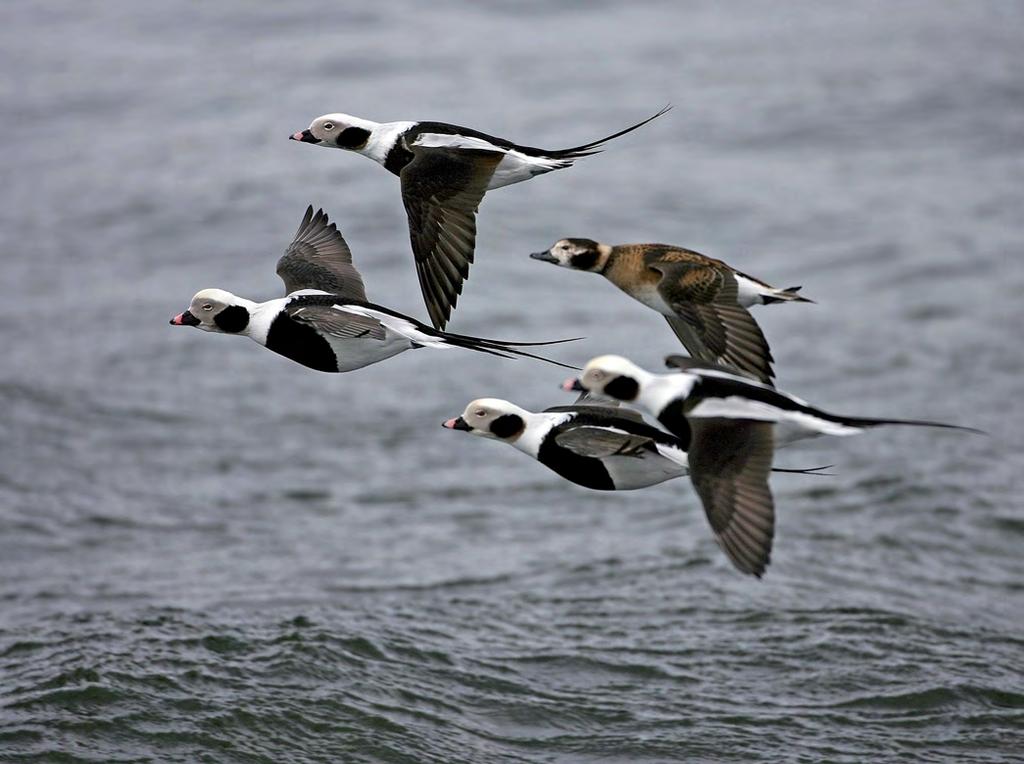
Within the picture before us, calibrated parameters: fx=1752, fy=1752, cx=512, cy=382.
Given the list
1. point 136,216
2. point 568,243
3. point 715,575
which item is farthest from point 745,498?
point 136,216

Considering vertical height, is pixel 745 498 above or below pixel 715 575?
above

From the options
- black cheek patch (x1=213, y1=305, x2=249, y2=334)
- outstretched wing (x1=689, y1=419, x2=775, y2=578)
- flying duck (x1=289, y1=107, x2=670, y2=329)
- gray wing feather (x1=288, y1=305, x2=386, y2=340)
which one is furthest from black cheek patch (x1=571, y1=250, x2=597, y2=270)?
black cheek patch (x1=213, y1=305, x2=249, y2=334)

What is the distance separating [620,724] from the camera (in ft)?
24.7

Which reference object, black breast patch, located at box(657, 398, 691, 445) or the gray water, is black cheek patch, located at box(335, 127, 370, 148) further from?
the gray water

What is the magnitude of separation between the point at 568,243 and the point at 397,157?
73cm

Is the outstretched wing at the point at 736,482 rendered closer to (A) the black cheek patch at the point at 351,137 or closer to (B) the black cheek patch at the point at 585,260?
(B) the black cheek patch at the point at 585,260

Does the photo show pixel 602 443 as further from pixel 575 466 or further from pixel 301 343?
pixel 301 343

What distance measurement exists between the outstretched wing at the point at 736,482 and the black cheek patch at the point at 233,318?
5.11ft

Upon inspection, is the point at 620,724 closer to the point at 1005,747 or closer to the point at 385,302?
the point at 1005,747

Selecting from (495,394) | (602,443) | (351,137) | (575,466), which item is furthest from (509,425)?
(495,394)

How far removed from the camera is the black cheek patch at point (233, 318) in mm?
5629

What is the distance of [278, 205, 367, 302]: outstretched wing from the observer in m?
6.33

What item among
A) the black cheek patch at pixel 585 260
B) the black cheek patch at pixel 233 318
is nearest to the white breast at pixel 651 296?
the black cheek patch at pixel 585 260

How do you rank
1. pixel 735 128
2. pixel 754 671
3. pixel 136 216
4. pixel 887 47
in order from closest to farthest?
pixel 754 671 → pixel 136 216 → pixel 735 128 → pixel 887 47
